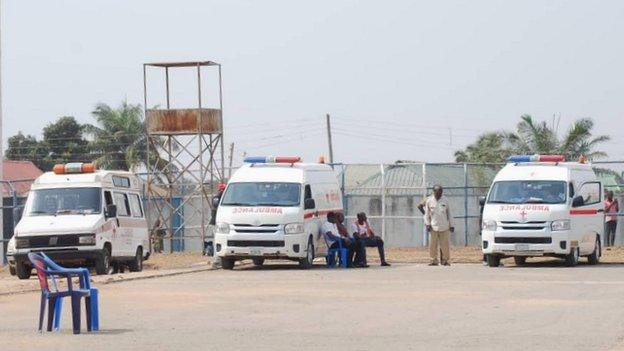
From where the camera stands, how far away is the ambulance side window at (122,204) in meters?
32.4

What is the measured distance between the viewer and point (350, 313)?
62.8ft

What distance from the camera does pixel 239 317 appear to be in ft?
61.7

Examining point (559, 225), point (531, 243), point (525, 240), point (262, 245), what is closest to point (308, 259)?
point (262, 245)

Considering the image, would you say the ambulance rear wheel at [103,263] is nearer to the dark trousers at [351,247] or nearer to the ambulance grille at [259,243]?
the ambulance grille at [259,243]

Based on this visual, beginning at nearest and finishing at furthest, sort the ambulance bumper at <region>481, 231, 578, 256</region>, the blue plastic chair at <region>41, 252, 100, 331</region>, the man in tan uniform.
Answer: the blue plastic chair at <region>41, 252, 100, 331</region>
the ambulance bumper at <region>481, 231, 578, 256</region>
the man in tan uniform


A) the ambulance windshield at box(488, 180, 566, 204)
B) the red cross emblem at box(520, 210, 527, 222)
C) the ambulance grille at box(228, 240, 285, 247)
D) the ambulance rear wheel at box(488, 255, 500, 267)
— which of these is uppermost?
the ambulance windshield at box(488, 180, 566, 204)

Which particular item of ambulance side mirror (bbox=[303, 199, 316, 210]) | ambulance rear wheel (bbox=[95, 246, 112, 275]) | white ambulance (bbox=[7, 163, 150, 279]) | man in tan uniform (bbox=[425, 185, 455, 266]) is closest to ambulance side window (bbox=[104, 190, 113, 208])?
white ambulance (bbox=[7, 163, 150, 279])

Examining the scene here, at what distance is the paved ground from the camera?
15352mm

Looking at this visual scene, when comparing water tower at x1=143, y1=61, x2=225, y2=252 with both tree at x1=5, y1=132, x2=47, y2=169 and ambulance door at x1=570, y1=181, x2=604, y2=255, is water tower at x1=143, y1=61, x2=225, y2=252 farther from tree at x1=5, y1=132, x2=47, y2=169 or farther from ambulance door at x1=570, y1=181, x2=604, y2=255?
tree at x1=5, y1=132, x2=47, y2=169

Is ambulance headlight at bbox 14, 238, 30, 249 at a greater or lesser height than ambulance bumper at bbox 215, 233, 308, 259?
greater

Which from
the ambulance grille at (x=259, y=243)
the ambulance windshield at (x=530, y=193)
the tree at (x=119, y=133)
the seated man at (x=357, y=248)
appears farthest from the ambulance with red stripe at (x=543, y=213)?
the tree at (x=119, y=133)

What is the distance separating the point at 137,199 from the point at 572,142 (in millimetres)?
30196

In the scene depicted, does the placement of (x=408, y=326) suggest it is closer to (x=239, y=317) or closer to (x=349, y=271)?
(x=239, y=317)

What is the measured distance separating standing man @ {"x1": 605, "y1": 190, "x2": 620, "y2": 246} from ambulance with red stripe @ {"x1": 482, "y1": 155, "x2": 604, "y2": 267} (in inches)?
288
